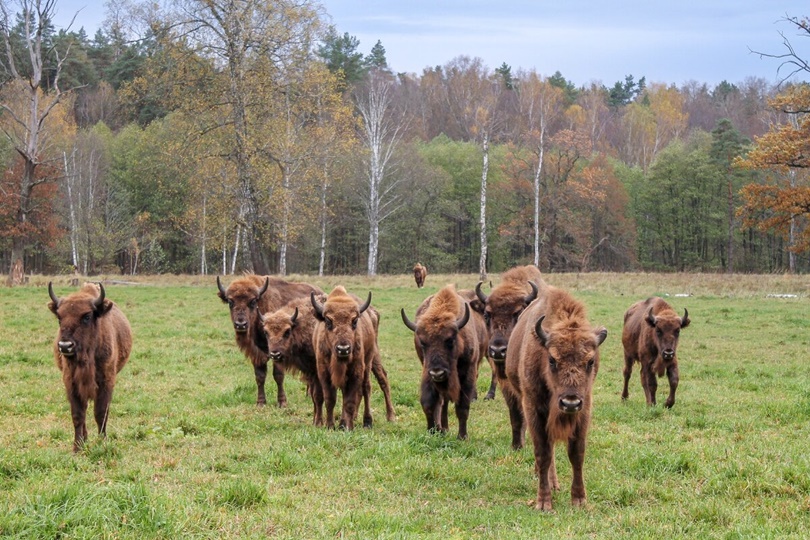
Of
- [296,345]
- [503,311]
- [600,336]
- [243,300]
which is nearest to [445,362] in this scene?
[503,311]

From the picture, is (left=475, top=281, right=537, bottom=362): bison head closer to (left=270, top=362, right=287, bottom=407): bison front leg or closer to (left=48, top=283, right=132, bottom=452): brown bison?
(left=270, top=362, right=287, bottom=407): bison front leg

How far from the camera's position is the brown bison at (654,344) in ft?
36.7

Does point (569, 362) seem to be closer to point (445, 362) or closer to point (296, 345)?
point (445, 362)

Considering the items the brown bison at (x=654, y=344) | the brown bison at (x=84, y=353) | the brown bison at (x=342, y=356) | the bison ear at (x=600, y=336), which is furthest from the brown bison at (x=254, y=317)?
the bison ear at (x=600, y=336)

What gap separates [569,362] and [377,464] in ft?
7.67

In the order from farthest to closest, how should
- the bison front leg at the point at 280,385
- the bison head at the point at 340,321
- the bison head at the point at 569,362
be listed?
the bison front leg at the point at 280,385 → the bison head at the point at 340,321 → the bison head at the point at 569,362

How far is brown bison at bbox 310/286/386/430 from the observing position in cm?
938

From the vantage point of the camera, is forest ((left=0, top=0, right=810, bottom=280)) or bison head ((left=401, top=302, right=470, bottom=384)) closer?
bison head ((left=401, top=302, right=470, bottom=384))

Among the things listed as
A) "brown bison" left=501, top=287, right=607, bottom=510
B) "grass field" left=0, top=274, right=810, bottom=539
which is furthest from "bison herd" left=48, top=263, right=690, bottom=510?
"grass field" left=0, top=274, right=810, bottom=539

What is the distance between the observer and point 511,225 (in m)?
55.9

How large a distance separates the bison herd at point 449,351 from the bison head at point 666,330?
0.7 inches

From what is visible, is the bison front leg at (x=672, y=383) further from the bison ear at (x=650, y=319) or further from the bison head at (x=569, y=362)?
the bison head at (x=569, y=362)

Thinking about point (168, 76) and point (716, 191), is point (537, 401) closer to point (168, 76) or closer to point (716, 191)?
point (168, 76)

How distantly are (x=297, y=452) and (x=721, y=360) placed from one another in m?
11.6
